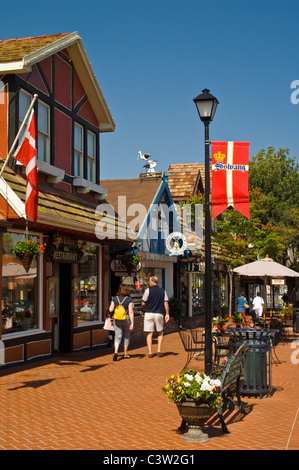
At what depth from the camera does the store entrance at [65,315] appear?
14.4 meters

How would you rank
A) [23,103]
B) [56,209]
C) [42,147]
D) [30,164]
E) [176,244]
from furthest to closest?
[176,244], [42,147], [23,103], [56,209], [30,164]

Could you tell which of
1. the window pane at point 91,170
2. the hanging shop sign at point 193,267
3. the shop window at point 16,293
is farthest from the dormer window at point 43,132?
the hanging shop sign at point 193,267

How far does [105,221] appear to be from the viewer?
49.9 ft

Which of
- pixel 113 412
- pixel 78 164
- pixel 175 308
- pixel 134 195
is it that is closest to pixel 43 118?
pixel 78 164

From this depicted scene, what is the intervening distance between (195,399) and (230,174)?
14.0 ft

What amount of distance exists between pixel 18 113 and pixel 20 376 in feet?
17.6

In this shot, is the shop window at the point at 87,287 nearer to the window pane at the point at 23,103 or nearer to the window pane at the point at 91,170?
the window pane at the point at 91,170

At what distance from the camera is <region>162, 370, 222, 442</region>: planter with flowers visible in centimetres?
635

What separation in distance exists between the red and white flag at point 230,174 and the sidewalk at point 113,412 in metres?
3.23

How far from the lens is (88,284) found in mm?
15602

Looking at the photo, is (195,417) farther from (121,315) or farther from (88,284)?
(88,284)

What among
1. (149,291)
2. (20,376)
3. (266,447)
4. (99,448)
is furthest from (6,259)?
(266,447)

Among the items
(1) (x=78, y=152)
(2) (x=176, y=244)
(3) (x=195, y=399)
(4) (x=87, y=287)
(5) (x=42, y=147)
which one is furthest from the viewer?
(2) (x=176, y=244)

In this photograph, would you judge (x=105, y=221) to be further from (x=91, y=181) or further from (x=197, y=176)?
(x=197, y=176)
